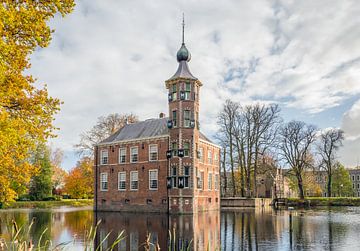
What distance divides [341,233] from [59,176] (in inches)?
2356

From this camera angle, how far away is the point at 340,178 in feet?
262

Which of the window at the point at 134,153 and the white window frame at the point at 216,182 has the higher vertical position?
the window at the point at 134,153

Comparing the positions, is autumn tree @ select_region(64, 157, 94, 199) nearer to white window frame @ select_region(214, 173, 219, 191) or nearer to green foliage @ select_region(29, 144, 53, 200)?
green foliage @ select_region(29, 144, 53, 200)

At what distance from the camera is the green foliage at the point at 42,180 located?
53219 mm

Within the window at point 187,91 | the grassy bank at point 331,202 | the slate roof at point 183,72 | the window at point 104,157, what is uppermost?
the slate roof at point 183,72

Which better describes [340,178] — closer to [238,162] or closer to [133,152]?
[238,162]

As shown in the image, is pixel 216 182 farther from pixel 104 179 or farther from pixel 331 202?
pixel 331 202

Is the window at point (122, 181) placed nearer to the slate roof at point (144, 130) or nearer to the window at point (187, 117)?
the slate roof at point (144, 130)

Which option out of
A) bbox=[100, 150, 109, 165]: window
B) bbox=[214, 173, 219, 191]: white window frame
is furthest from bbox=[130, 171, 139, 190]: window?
bbox=[214, 173, 219, 191]: white window frame

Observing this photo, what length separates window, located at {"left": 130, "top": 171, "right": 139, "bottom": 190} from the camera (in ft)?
119

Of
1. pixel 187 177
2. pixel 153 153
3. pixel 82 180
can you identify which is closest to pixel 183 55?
pixel 153 153

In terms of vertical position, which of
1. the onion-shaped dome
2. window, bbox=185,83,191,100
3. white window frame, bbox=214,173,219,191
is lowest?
white window frame, bbox=214,173,219,191

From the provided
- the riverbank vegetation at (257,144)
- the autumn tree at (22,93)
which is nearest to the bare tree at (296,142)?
the riverbank vegetation at (257,144)

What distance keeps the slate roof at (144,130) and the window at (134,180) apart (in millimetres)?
3604
